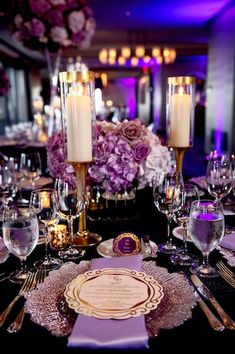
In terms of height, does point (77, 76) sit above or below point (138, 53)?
below

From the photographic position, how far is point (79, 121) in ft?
3.77

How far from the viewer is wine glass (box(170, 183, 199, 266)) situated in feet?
3.33

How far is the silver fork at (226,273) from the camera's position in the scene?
896 mm

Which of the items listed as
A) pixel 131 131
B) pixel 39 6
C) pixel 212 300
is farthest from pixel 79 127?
pixel 39 6

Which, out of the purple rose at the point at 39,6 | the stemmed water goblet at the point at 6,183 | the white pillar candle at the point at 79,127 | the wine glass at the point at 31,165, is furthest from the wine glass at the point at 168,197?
the purple rose at the point at 39,6

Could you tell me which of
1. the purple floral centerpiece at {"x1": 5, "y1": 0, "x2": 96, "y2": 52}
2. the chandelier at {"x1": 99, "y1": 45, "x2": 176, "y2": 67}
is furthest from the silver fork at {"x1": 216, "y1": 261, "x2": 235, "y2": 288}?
the chandelier at {"x1": 99, "y1": 45, "x2": 176, "y2": 67}

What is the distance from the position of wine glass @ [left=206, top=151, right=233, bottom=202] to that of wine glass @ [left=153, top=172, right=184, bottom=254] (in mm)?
260

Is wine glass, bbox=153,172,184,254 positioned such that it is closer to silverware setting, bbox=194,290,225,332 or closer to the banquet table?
the banquet table

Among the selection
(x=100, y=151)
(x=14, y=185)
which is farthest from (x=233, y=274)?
(x=14, y=185)

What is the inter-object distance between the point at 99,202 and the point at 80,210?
15.0 inches

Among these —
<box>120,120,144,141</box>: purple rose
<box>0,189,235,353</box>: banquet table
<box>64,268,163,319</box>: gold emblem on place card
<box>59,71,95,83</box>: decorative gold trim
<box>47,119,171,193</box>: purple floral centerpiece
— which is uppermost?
<box>59,71,95,83</box>: decorative gold trim

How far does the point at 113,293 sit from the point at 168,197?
Answer: 1.49ft

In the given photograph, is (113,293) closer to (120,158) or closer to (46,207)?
(46,207)

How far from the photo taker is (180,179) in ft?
4.02
